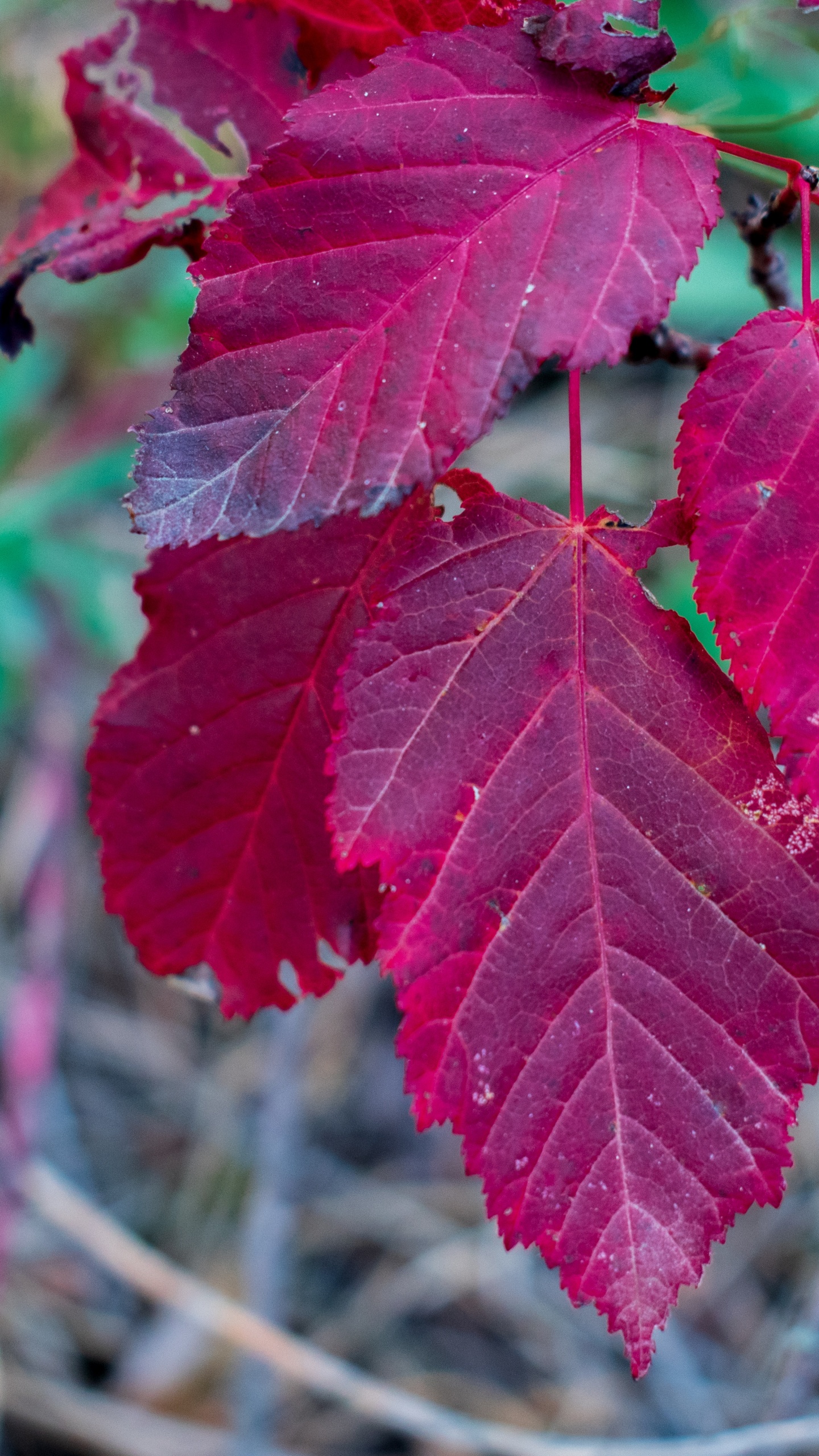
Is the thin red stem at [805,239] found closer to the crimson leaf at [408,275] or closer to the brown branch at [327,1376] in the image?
the crimson leaf at [408,275]

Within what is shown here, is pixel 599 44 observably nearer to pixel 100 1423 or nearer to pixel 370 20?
pixel 370 20

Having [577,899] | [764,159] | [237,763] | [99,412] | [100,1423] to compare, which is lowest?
[100,1423]

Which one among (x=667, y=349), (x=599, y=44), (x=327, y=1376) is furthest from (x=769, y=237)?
(x=327, y=1376)

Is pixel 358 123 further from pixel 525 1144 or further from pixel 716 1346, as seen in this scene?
pixel 716 1346

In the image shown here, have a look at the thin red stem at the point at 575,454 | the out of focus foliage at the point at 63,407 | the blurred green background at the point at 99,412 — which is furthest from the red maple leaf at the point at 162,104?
the out of focus foliage at the point at 63,407

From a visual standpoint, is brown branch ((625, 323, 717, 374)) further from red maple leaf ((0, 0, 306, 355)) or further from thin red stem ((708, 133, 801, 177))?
red maple leaf ((0, 0, 306, 355))

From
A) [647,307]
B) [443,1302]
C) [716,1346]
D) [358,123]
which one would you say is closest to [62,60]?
[358,123]
